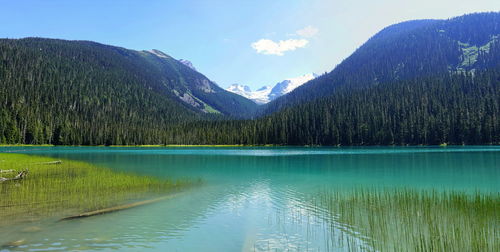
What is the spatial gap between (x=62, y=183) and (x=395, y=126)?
164 meters

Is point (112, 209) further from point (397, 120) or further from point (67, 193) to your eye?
point (397, 120)

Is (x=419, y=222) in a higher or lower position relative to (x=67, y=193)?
lower

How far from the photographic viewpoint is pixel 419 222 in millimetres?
16781

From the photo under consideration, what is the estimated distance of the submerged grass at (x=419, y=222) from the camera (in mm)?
13156

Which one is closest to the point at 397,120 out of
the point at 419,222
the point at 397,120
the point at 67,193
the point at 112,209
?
the point at 397,120

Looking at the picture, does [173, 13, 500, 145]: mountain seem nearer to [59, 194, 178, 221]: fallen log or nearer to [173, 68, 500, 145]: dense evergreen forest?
[173, 68, 500, 145]: dense evergreen forest

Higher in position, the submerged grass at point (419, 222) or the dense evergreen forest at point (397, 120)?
the dense evergreen forest at point (397, 120)

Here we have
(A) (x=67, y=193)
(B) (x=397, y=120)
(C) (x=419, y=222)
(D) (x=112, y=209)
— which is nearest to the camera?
(C) (x=419, y=222)

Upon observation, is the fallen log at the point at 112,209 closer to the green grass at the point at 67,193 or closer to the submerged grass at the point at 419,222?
the green grass at the point at 67,193

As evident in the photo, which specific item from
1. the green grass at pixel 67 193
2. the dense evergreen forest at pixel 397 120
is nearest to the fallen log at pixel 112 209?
the green grass at pixel 67 193

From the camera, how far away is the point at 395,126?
6437 inches

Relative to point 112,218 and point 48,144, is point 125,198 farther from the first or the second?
point 48,144

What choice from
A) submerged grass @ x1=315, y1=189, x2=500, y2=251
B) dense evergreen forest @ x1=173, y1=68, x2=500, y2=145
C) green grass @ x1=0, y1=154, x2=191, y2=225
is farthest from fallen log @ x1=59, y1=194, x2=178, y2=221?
dense evergreen forest @ x1=173, y1=68, x2=500, y2=145

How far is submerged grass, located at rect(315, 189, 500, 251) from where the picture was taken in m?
13.2
